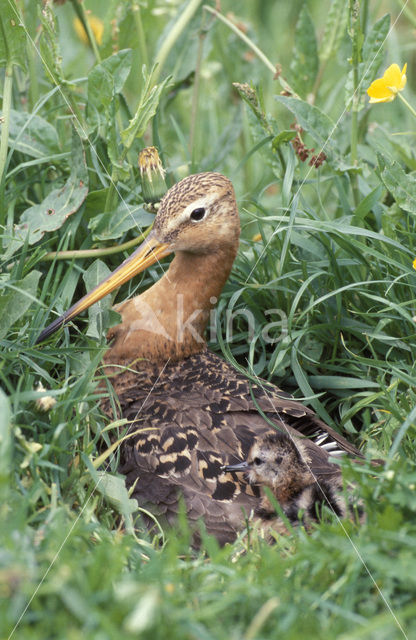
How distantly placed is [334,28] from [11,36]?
5.98ft

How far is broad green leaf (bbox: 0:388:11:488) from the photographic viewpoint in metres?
2.02

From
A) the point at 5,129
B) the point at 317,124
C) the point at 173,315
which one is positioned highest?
the point at 5,129

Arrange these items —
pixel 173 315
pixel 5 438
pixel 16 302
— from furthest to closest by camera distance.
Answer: pixel 173 315 < pixel 16 302 < pixel 5 438

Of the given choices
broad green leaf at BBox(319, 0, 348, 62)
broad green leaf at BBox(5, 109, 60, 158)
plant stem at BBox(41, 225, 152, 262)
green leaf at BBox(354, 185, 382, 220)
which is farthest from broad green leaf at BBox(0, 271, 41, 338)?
broad green leaf at BBox(319, 0, 348, 62)

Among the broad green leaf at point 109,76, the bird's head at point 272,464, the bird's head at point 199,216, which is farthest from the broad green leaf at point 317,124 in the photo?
the bird's head at point 272,464

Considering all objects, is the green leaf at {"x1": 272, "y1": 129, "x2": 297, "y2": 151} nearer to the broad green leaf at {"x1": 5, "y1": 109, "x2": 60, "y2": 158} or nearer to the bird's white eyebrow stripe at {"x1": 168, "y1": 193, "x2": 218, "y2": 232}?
the bird's white eyebrow stripe at {"x1": 168, "y1": 193, "x2": 218, "y2": 232}

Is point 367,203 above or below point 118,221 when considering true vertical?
below

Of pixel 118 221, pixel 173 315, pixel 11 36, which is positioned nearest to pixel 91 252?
pixel 118 221

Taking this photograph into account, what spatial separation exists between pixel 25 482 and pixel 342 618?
1048 mm

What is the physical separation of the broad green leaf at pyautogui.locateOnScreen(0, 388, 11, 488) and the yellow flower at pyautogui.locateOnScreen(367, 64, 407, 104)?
1933 millimetres

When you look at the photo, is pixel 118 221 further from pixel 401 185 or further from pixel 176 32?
pixel 401 185

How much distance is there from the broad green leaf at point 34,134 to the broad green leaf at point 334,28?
1.64 meters

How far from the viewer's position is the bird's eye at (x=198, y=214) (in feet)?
10.3

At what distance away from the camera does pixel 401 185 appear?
3178 mm
